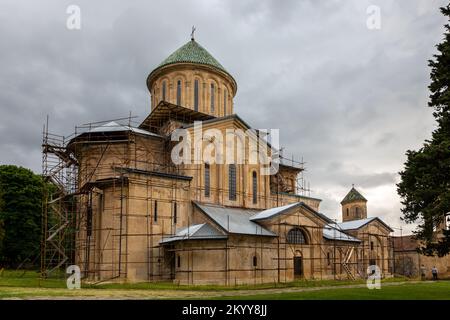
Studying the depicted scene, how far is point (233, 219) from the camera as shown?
95.3 ft

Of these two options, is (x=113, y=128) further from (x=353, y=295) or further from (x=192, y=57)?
(x=353, y=295)

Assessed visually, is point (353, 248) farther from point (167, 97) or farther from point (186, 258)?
point (167, 97)

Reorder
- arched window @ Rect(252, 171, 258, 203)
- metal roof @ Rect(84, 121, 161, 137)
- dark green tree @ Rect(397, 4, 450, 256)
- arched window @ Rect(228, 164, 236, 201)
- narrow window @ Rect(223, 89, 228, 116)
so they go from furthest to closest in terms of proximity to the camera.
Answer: narrow window @ Rect(223, 89, 228, 116)
arched window @ Rect(252, 171, 258, 203)
arched window @ Rect(228, 164, 236, 201)
metal roof @ Rect(84, 121, 161, 137)
dark green tree @ Rect(397, 4, 450, 256)

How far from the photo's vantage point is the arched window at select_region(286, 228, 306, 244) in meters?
30.2

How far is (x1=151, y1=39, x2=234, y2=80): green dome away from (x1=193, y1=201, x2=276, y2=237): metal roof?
13.2 metres

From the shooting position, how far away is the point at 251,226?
28656mm

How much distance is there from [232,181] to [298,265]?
304 inches

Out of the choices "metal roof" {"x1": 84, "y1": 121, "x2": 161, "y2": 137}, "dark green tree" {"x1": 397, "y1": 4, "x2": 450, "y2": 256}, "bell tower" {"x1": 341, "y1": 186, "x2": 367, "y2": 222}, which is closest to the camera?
"dark green tree" {"x1": 397, "y1": 4, "x2": 450, "y2": 256}

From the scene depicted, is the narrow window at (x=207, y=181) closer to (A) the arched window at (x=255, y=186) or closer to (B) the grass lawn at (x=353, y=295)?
(A) the arched window at (x=255, y=186)

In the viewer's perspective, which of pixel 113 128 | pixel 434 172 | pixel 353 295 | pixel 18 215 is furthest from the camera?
pixel 18 215

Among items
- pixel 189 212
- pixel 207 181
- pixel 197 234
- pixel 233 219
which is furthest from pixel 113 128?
pixel 233 219

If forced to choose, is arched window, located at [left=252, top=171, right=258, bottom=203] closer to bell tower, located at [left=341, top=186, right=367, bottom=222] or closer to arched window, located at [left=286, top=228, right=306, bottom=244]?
arched window, located at [left=286, top=228, right=306, bottom=244]

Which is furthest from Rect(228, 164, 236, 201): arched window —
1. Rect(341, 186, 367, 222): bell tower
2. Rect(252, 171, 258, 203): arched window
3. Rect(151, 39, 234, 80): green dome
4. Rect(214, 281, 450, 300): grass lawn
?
Rect(341, 186, 367, 222): bell tower

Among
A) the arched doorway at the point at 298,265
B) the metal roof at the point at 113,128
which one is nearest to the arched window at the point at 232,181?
the arched doorway at the point at 298,265
